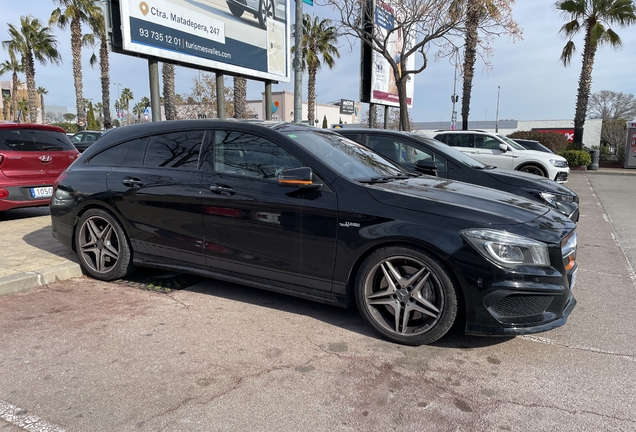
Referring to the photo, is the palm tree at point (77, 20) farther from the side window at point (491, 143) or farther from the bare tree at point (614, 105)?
the bare tree at point (614, 105)

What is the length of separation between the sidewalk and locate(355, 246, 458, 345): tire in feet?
10.8

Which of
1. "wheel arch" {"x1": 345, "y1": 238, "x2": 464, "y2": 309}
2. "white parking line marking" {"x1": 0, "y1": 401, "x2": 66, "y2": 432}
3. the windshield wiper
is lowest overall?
"white parking line marking" {"x1": 0, "y1": 401, "x2": 66, "y2": 432}

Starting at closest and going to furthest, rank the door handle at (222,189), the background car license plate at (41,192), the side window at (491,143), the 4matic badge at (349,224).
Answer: the 4matic badge at (349,224)
the door handle at (222,189)
the background car license plate at (41,192)
the side window at (491,143)

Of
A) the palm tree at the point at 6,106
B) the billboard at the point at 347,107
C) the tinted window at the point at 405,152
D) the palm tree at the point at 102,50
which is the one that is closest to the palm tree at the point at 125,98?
the palm tree at the point at 6,106

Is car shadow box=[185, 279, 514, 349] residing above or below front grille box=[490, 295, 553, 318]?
below

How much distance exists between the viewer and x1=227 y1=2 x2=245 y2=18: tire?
435 inches

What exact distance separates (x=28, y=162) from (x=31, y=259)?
9.10 feet

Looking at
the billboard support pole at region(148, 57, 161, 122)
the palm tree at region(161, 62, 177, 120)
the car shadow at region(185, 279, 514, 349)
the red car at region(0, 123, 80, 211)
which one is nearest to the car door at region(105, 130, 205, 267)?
the car shadow at region(185, 279, 514, 349)

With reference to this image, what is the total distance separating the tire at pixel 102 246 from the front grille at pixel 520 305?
11.6ft

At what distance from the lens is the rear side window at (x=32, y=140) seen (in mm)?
6980

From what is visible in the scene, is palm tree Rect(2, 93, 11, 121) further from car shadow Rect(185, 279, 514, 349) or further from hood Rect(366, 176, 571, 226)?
hood Rect(366, 176, 571, 226)

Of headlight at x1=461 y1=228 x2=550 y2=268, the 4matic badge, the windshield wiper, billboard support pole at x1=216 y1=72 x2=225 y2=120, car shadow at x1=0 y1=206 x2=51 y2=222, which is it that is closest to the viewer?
headlight at x1=461 y1=228 x2=550 y2=268

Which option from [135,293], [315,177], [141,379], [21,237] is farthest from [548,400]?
[21,237]

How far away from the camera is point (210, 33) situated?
34.5 ft
